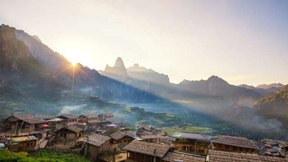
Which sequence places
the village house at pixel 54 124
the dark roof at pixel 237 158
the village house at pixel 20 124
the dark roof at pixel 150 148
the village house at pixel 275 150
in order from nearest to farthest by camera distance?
the dark roof at pixel 237 158 → the dark roof at pixel 150 148 → the village house at pixel 275 150 → the village house at pixel 20 124 → the village house at pixel 54 124

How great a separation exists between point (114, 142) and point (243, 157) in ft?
92.2

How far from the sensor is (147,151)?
26.2 metres

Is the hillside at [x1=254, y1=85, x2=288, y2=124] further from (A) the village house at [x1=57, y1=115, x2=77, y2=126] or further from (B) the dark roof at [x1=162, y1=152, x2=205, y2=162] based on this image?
(A) the village house at [x1=57, y1=115, x2=77, y2=126]

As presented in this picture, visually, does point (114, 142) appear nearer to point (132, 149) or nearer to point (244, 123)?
point (132, 149)

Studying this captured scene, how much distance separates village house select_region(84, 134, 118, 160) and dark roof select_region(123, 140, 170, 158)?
10.0m

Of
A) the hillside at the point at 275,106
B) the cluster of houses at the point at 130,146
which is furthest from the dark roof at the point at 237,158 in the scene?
the hillside at the point at 275,106

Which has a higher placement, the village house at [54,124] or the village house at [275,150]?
the village house at [54,124]

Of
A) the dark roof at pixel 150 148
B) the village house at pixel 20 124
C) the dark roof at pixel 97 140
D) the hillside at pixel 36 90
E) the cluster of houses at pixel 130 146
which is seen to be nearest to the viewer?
the cluster of houses at pixel 130 146

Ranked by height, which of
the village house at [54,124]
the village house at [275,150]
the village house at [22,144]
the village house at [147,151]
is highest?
the village house at [147,151]

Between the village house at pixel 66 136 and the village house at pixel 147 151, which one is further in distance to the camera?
the village house at pixel 66 136

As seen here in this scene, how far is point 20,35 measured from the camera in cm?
19500

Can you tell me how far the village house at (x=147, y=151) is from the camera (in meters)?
25.1

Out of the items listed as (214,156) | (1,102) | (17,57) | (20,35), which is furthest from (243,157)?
(20,35)

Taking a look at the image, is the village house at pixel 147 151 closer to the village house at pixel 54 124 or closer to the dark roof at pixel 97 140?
the dark roof at pixel 97 140
